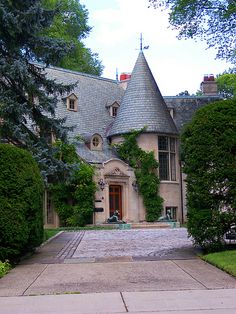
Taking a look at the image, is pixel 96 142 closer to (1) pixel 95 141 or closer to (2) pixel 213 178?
(1) pixel 95 141

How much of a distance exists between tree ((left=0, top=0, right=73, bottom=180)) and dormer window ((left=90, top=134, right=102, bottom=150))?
12.5 meters

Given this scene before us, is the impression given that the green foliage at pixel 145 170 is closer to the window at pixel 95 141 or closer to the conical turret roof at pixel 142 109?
the conical turret roof at pixel 142 109

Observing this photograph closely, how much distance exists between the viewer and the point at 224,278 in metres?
9.27

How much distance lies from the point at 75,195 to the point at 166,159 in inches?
321

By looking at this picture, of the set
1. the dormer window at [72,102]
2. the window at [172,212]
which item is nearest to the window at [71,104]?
the dormer window at [72,102]

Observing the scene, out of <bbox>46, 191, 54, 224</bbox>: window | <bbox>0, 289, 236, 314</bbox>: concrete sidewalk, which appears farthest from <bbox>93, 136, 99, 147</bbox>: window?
<bbox>0, 289, 236, 314</bbox>: concrete sidewalk

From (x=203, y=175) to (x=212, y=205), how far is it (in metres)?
0.81

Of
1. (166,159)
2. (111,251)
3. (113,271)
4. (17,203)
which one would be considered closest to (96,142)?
(166,159)

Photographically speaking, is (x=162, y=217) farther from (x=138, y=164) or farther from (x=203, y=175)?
(x=203, y=175)

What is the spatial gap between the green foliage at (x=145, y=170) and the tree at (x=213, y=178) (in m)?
18.6

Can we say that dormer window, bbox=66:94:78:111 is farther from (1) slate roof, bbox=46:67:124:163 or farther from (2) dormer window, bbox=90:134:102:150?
(2) dormer window, bbox=90:134:102:150

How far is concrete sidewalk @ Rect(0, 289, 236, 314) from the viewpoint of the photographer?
6676 mm

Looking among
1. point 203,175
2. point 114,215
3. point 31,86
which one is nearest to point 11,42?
point 31,86

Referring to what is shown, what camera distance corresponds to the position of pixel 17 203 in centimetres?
1196
